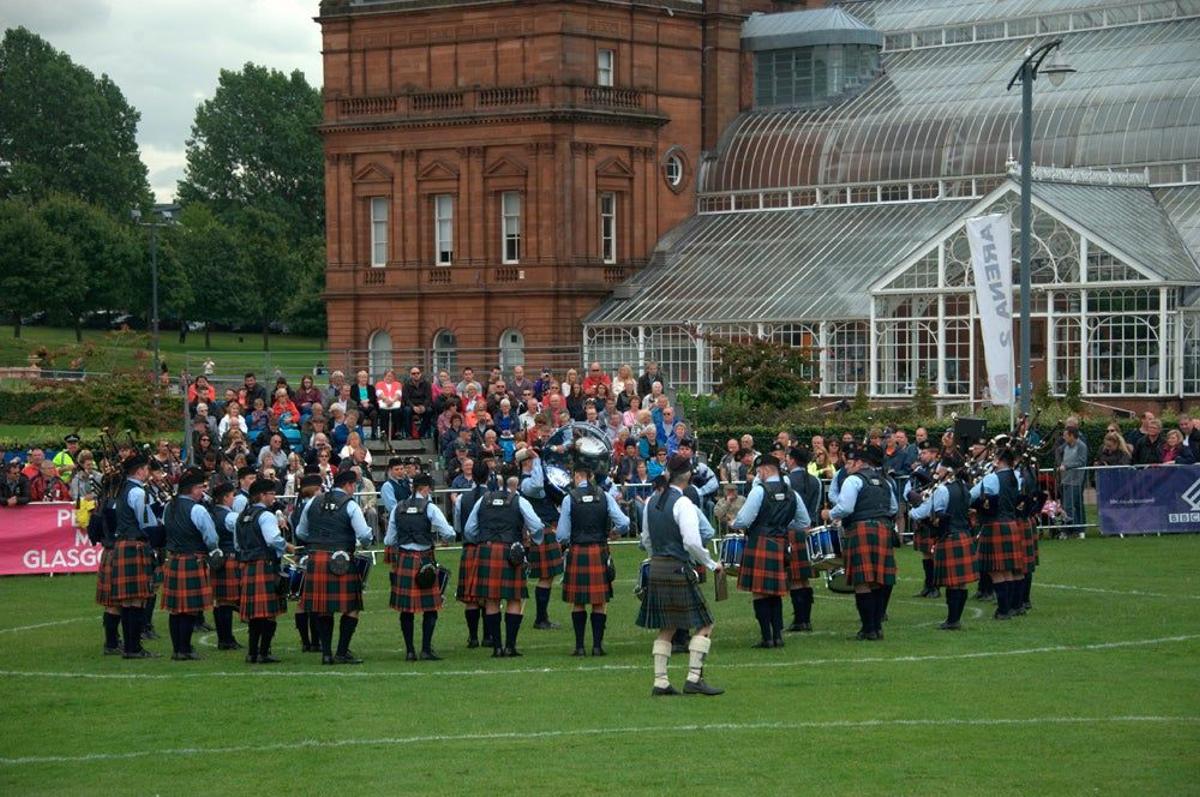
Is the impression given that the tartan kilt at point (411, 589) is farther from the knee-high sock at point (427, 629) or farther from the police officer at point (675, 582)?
the police officer at point (675, 582)

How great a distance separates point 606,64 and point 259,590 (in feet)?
107

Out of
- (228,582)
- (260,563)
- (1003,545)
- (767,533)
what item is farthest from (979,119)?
(260,563)

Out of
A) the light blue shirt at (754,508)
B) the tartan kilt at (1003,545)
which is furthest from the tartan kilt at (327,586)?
the tartan kilt at (1003,545)

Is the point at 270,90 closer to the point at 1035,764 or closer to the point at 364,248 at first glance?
the point at 364,248

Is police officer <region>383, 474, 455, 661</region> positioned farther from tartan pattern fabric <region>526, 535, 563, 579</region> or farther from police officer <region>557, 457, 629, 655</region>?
tartan pattern fabric <region>526, 535, 563, 579</region>

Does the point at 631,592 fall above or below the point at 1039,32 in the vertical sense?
below

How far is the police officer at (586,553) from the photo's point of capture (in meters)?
19.7

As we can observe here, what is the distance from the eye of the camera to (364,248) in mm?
52500

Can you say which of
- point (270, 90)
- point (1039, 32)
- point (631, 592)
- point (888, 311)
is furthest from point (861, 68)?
point (270, 90)

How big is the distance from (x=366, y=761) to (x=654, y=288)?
36.0 meters

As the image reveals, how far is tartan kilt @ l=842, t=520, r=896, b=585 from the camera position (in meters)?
20.0

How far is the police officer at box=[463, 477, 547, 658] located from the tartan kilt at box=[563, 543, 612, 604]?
0.42 m

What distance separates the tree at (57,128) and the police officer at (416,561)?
7756 centimetres

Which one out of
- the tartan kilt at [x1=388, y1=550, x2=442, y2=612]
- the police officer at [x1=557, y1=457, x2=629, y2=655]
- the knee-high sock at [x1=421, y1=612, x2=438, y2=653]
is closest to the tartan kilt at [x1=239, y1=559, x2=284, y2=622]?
the tartan kilt at [x1=388, y1=550, x2=442, y2=612]
